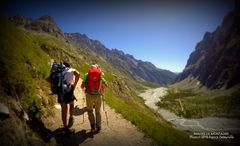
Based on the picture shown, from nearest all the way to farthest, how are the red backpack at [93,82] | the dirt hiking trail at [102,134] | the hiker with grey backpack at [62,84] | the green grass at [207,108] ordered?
the hiker with grey backpack at [62,84]
the dirt hiking trail at [102,134]
the red backpack at [93,82]
the green grass at [207,108]

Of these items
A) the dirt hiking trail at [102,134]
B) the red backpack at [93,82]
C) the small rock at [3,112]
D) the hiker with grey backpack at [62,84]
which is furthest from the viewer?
the red backpack at [93,82]

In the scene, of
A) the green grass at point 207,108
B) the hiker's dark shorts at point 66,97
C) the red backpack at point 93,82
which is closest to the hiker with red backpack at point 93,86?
the red backpack at point 93,82

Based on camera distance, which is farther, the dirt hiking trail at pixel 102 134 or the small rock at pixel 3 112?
the dirt hiking trail at pixel 102 134

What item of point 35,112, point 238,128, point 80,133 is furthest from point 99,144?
point 238,128

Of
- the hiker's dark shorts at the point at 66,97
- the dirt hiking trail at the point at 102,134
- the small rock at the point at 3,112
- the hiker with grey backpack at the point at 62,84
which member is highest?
the hiker with grey backpack at the point at 62,84

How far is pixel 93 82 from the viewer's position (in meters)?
11.2

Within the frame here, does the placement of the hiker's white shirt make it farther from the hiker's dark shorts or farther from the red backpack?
the red backpack

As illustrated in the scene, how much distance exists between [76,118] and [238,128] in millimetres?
71936

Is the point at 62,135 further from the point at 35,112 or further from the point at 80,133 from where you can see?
the point at 35,112

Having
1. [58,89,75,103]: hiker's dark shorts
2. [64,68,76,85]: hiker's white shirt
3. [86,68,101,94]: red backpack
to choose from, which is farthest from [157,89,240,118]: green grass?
[64,68,76,85]: hiker's white shirt

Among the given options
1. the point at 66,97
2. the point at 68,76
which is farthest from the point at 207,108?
the point at 68,76

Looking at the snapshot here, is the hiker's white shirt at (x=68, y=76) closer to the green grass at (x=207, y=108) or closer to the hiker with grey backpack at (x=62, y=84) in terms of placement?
the hiker with grey backpack at (x=62, y=84)

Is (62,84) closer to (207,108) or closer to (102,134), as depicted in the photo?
(102,134)

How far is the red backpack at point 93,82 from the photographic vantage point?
11.2 metres
